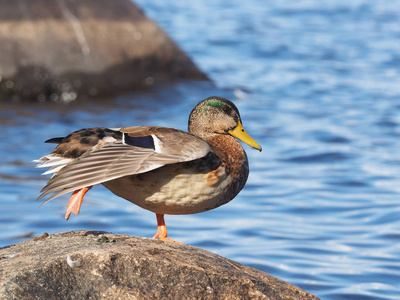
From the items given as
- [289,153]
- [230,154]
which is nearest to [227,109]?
[230,154]

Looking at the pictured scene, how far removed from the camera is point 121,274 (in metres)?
3.81

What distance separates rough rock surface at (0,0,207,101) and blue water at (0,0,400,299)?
439mm

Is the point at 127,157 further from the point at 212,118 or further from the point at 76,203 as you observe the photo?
the point at 212,118

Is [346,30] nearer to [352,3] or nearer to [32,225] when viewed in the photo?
[352,3]

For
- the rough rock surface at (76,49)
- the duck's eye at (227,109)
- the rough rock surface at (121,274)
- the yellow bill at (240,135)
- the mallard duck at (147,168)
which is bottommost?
the rough rock surface at (121,274)

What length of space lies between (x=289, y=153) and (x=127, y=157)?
6.07m

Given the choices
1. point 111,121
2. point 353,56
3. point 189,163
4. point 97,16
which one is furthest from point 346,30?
point 189,163

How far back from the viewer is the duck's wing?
405 cm

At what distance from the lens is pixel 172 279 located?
3.88 meters

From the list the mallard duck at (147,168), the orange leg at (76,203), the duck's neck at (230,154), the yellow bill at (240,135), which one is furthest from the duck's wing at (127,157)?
the yellow bill at (240,135)

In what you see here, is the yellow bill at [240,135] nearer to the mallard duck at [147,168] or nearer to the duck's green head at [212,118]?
the duck's green head at [212,118]

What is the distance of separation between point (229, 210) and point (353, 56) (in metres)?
8.69

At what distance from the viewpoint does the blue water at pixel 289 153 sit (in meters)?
7.09

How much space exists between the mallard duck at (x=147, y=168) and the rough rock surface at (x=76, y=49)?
7532 millimetres
